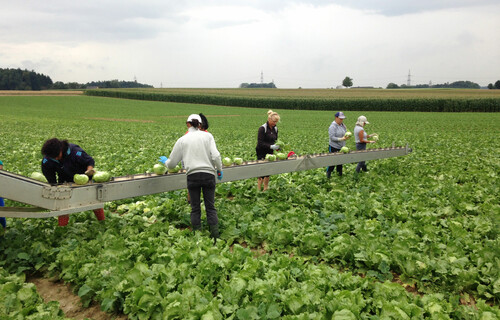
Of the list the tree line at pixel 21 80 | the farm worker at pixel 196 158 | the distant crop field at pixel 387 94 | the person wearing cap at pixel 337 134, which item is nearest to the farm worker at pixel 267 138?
the person wearing cap at pixel 337 134

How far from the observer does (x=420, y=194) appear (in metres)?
7.97

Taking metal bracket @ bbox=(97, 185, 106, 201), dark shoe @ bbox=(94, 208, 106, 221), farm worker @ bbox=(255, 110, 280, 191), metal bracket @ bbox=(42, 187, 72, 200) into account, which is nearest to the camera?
metal bracket @ bbox=(42, 187, 72, 200)

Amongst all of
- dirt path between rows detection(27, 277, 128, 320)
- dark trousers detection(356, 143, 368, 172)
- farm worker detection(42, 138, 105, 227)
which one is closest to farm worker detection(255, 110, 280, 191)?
dark trousers detection(356, 143, 368, 172)

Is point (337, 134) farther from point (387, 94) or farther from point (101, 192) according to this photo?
point (387, 94)


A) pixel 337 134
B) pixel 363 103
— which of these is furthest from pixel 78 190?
pixel 363 103

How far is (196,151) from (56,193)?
1943mm

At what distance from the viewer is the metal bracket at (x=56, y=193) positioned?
4.38 metres

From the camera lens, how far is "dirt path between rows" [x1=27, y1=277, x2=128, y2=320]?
3830 millimetres

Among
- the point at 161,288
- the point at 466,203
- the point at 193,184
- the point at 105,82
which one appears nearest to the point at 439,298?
the point at 161,288

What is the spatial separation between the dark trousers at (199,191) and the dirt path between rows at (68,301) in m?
1.95

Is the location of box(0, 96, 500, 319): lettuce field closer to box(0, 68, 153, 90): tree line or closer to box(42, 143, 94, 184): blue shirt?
box(42, 143, 94, 184): blue shirt

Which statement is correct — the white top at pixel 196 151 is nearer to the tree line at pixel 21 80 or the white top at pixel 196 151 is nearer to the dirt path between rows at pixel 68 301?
the dirt path between rows at pixel 68 301

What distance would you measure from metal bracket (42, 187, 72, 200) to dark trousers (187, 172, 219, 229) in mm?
1678

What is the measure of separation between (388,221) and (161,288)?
Result: 14.2 ft
